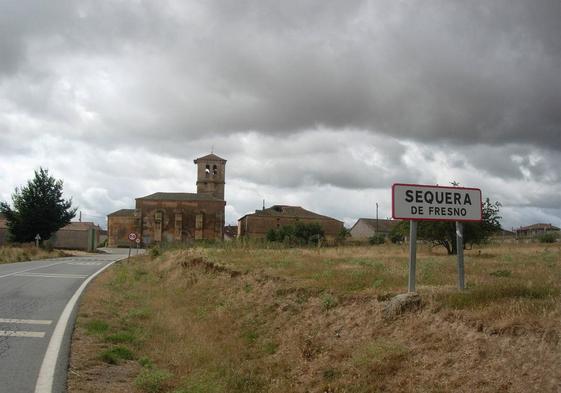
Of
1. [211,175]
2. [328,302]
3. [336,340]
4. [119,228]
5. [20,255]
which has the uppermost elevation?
[211,175]

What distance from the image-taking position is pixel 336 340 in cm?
753

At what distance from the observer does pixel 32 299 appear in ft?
43.4

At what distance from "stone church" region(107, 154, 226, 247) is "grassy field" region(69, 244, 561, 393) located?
81.8 m

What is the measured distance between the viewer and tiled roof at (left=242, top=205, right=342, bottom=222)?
336ft

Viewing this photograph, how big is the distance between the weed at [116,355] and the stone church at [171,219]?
8375 centimetres

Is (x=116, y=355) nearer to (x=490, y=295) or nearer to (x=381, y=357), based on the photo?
(x=381, y=357)

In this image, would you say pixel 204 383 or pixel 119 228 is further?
pixel 119 228

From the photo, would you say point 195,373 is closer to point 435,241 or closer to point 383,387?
point 383,387

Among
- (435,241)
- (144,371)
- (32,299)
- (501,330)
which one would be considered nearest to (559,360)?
Result: (501,330)

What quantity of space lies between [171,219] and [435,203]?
3520 inches

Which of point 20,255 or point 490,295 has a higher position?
point 490,295

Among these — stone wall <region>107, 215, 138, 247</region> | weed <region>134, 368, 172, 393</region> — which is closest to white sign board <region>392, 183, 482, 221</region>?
weed <region>134, 368, 172, 393</region>

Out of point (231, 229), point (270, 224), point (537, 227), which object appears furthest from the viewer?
point (231, 229)

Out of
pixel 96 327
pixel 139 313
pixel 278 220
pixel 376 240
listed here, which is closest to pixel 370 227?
pixel 278 220
